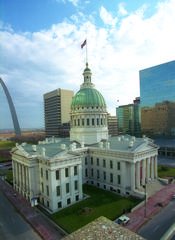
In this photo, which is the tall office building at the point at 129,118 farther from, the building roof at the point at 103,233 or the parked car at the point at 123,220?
the building roof at the point at 103,233

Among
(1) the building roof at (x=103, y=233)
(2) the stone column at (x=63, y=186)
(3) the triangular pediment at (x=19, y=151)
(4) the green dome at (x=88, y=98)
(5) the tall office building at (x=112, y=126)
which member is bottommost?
(2) the stone column at (x=63, y=186)

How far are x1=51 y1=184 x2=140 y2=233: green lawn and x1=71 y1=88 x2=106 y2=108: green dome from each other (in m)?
32.4

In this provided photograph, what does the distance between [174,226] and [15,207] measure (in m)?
38.3

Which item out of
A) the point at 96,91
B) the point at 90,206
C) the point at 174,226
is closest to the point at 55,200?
the point at 90,206

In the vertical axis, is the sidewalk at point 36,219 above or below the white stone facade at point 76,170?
below

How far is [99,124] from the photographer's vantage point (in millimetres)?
62219

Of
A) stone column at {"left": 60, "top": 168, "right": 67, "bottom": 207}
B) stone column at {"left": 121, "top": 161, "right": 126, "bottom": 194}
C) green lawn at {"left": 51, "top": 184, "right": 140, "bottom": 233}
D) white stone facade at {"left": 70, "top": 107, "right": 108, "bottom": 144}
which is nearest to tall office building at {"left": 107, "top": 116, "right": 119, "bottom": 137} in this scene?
white stone facade at {"left": 70, "top": 107, "right": 108, "bottom": 144}

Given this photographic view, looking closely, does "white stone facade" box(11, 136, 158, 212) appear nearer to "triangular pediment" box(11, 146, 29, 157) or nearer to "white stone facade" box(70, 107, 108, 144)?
"triangular pediment" box(11, 146, 29, 157)

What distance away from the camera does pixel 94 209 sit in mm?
38656

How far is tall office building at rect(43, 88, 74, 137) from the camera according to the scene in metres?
144

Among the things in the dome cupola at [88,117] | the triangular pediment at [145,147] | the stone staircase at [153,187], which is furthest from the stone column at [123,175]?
the dome cupola at [88,117]

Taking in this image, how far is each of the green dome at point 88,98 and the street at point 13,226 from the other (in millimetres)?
40755

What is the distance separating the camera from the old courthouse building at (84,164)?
4012 cm

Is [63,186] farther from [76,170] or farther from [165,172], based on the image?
[165,172]
